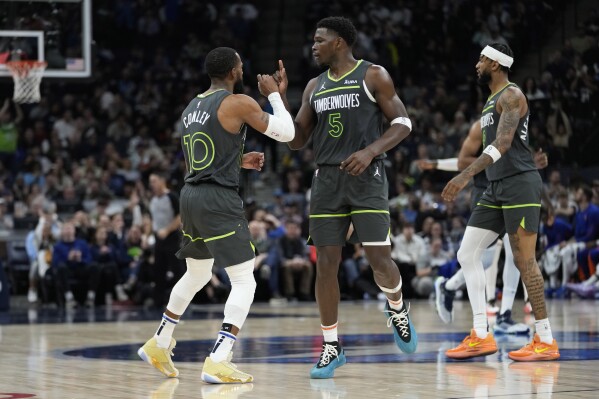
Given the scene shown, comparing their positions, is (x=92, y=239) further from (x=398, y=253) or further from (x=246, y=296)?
(x=246, y=296)

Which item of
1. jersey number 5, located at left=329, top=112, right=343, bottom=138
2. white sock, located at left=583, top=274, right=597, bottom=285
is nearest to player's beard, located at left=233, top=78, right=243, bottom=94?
jersey number 5, located at left=329, top=112, right=343, bottom=138

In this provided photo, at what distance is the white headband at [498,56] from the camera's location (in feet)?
28.3

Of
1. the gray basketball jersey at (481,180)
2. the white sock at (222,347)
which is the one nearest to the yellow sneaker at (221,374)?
the white sock at (222,347)

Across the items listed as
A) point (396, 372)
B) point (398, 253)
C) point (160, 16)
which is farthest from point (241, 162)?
point (160, 16)

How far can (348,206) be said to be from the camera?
25.2ft

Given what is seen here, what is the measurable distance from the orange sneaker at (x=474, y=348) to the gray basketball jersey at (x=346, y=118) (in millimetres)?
1733

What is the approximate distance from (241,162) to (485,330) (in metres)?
2.40

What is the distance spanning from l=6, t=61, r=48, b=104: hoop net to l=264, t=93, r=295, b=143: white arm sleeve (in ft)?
26.7

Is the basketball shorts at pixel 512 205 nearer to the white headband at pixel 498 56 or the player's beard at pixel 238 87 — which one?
the white headband at pixel 498 56

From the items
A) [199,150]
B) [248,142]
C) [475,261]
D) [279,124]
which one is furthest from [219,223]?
[248,142]

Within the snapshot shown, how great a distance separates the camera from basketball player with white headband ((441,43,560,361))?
834 cm

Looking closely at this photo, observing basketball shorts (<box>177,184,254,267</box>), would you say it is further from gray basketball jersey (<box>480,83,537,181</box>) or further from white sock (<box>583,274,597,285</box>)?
white sock (<box>583,274,597,285</box>)

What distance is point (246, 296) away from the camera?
7.30 metres

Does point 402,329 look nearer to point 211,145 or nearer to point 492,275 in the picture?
point 211,145
